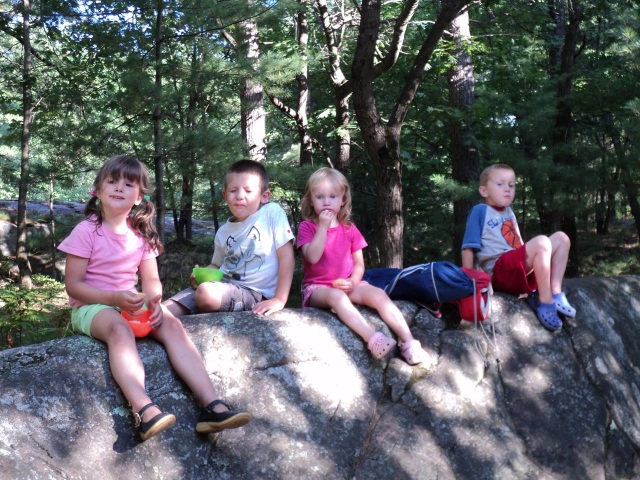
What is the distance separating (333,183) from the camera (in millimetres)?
4289

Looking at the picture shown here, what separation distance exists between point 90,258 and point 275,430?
131 centimetres

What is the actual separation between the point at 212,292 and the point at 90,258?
2.40 feet

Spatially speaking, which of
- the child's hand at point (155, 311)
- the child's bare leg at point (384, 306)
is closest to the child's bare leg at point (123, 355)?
the child's hand at point (155, 311)

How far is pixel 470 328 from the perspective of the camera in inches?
175

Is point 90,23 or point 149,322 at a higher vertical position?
point 90,23

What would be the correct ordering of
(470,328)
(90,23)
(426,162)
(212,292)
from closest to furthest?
(212,292) < (470,328) < (90,23) < (426,162)

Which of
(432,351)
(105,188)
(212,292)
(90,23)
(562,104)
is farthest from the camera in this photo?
(562,104)

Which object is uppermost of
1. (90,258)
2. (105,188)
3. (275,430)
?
(105,188)

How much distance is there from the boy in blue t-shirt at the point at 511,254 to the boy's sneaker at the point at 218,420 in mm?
2526

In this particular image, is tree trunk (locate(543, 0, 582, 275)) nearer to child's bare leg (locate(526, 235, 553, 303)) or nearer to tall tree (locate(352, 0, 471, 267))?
tall tree (locate(352, 0, 471, 267))

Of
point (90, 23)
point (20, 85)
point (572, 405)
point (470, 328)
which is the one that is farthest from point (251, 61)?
point (572, 405)

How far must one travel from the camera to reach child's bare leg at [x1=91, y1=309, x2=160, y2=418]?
2.97m

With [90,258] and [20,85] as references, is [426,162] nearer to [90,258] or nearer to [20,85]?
[20,85]

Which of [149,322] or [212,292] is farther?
[212,292]
